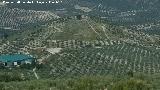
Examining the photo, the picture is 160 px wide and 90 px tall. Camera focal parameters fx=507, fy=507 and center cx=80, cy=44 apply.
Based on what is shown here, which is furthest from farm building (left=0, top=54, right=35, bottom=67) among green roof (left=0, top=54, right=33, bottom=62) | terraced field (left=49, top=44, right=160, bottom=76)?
terraced field (left=49, top=44, right=160, bottom=76)

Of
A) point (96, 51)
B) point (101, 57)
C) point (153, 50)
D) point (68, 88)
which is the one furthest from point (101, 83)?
point (153, 50)

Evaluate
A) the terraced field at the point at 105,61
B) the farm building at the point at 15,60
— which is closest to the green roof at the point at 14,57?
the farm building at the point at 15,60

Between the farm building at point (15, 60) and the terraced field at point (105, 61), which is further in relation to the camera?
the farm building at point (15, 60)

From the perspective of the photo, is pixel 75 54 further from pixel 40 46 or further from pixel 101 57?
→ pixel 40 46

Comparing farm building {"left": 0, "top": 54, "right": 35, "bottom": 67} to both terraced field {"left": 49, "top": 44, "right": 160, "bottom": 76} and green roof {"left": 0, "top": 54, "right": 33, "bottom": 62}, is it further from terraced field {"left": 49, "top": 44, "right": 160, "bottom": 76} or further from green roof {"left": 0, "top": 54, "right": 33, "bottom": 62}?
terraced field {"left": 49, "top": 44, "right": 160, "bottom": 76}

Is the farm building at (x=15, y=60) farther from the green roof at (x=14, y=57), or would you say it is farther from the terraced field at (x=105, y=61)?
the terraced field at (x=105, y=61)

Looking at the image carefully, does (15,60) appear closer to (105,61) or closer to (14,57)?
(14,57)

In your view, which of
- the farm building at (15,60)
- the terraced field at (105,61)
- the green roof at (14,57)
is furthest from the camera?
the green roof at (14,57)

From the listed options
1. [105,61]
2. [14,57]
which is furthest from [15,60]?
[105,61]
